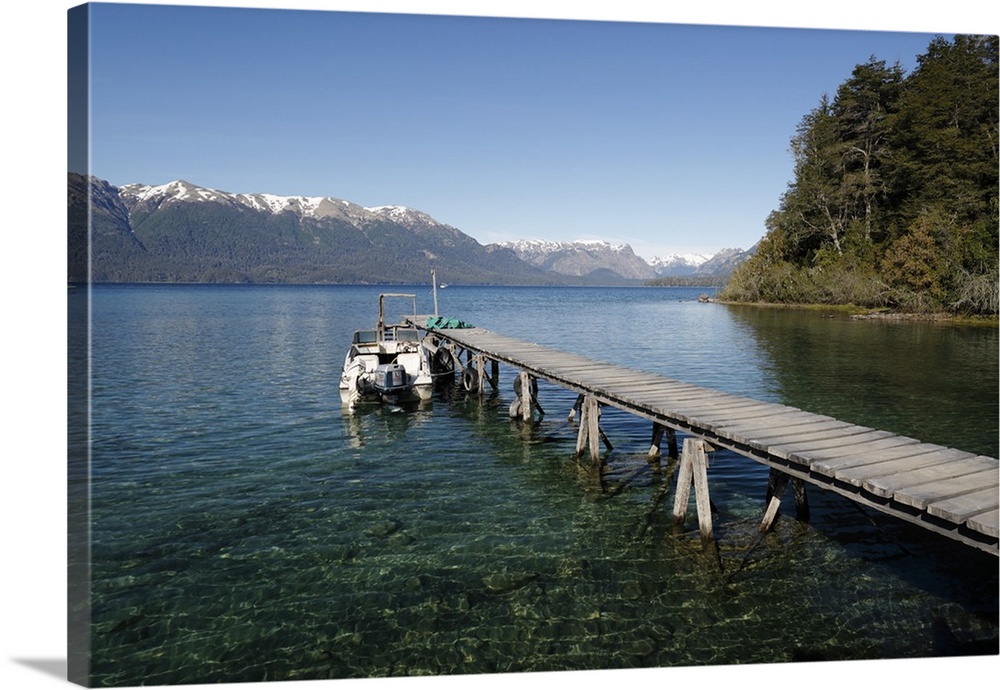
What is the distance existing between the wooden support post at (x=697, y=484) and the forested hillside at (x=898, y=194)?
984 inches

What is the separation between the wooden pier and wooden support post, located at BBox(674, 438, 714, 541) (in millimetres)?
17

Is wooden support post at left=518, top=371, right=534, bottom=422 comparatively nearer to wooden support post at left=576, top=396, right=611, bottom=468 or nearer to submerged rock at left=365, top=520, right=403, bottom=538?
wooden support post at left=576, top=396, right=611, bottom=468

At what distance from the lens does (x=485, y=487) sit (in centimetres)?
1306

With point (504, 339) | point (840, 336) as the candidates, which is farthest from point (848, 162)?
point (504, 339)

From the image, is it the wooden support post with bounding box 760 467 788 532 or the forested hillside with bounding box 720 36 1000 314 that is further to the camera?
A: the forested hillside with bounding box 720 36 1000 314

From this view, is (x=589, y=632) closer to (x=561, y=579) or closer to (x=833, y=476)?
(x=561, y=579)

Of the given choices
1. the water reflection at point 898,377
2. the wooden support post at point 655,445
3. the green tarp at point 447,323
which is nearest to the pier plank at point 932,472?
the wooden support post at point 655,445

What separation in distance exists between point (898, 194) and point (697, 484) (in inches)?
2370

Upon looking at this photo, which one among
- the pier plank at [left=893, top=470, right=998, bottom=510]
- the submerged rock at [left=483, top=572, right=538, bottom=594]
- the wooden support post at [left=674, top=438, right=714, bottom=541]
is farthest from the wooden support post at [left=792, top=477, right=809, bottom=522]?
the submerged rock at [left=483, top=572, right=538, bottom=594]

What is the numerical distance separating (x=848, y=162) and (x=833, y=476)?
62.0m

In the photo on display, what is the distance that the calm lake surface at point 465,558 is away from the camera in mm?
7367

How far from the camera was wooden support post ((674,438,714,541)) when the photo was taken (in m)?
10.2

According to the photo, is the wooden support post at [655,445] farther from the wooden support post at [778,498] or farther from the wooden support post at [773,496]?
the wooden support post at [773,496]

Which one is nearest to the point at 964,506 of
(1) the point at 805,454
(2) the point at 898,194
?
(1) the point at 805,454
